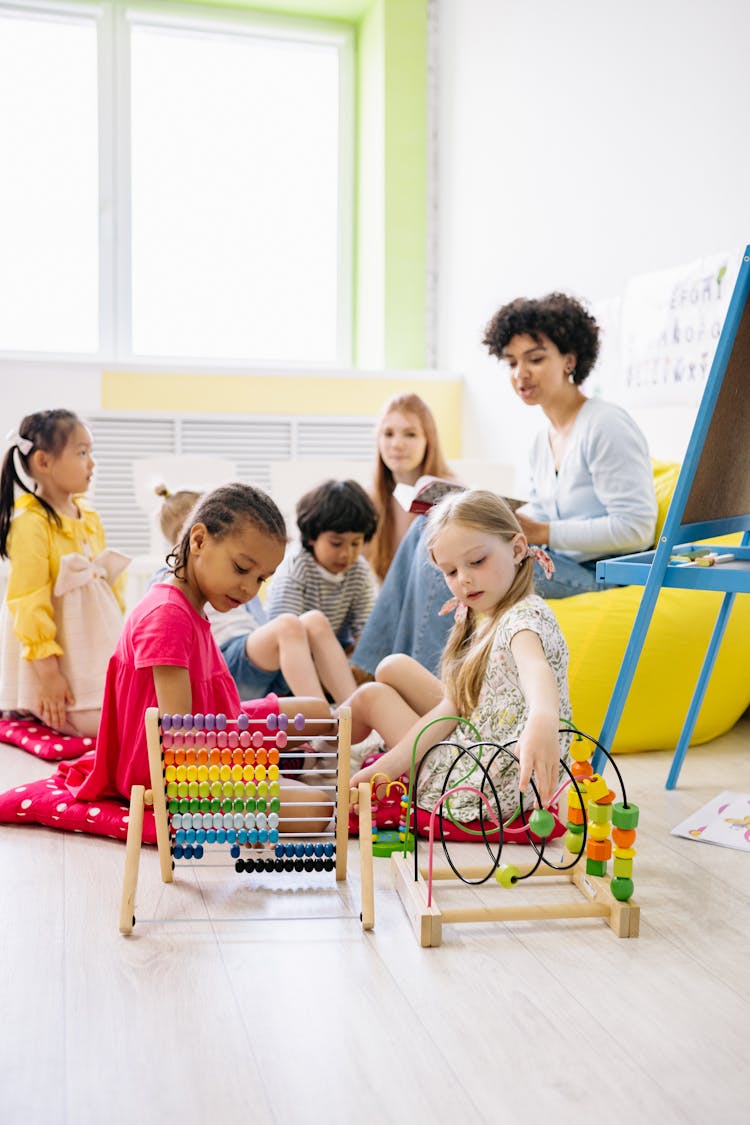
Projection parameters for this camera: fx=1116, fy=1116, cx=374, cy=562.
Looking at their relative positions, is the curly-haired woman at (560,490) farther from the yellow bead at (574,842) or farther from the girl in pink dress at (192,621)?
the yellow bead at (574,842)

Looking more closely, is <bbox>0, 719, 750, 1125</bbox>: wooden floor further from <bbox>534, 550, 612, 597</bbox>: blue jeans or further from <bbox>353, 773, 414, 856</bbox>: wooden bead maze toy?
<bbox>534, 550, 612, 597</bbox>: blue jeans

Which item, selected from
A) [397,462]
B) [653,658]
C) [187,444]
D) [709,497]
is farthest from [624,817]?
[187,444]

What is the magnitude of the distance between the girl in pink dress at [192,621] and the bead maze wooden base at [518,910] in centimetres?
30

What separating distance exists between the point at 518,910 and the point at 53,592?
153cm

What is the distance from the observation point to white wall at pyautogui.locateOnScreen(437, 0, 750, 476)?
3.07 meters

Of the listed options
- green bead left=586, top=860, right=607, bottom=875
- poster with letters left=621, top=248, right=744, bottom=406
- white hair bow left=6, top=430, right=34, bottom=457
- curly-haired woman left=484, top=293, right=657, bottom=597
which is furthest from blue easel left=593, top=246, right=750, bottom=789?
white hair bow left=6, top=430, right=34, bottom=457

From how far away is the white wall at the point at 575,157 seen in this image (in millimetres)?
3066

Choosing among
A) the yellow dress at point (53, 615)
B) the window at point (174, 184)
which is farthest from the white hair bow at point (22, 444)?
the window at point (174, 184)

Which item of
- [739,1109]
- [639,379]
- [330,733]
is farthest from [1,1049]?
[639,379]

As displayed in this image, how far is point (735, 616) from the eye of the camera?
2652 millimetres

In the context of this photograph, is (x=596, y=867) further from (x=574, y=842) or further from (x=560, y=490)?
(x=560, y=490)

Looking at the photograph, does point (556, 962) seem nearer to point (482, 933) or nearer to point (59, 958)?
point (482, 933)

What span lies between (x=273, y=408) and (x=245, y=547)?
10.3 ft

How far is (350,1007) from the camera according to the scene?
1.33 meters
